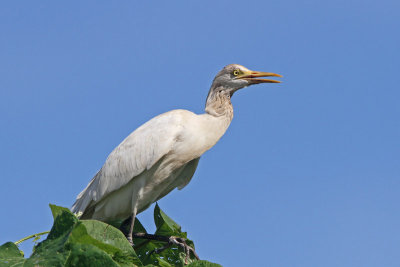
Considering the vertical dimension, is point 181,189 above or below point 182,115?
below

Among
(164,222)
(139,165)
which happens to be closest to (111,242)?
(164,222)

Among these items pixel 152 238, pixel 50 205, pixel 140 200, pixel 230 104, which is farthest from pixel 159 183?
pixel 50 205

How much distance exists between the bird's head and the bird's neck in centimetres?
7

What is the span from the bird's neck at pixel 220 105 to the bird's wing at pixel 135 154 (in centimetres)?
42

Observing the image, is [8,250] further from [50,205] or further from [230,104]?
[230,104]

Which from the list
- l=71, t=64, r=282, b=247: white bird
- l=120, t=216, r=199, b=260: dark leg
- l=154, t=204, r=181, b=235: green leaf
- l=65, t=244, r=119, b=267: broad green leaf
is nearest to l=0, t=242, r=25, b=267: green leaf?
l=65, t=244, r=119, b=267: broad green leaf

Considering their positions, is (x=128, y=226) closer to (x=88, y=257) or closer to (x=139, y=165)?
(x=139, y=165)

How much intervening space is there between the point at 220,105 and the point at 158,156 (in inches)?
43.9

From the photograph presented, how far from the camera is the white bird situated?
24.0 feet

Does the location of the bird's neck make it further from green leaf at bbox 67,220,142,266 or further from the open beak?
green leaf at bbox 67,220,142,266

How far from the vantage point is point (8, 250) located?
12.8 ft

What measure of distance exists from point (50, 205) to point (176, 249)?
2263mm

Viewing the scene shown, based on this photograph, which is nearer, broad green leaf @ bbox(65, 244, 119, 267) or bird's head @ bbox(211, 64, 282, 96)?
broad green leaf @ bbox(65, 244, 119, 267)

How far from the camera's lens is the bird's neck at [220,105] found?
7.72 metres
